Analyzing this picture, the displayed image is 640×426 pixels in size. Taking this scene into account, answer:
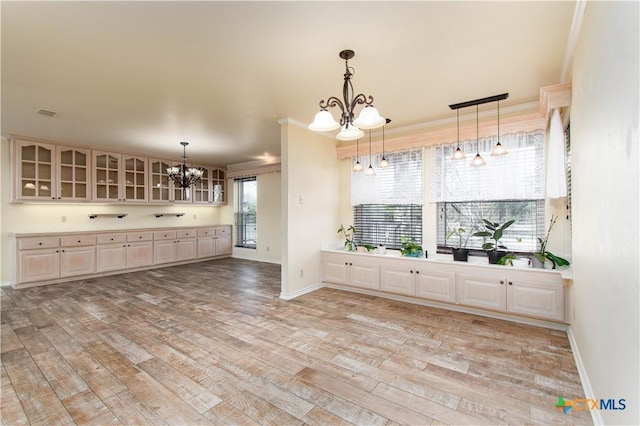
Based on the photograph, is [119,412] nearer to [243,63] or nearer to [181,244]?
[243,63]

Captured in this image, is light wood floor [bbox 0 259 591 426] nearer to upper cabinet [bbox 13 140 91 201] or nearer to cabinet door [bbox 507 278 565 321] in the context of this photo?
cabinet door [bbox 507 278 565 321]

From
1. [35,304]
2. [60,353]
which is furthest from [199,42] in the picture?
[35,304]

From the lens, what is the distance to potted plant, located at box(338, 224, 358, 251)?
4938 mm

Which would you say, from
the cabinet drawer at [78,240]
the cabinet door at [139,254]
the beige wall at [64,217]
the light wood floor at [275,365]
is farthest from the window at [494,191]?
the beige wall at [64,217]

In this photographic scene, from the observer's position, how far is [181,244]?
7145 millimetres

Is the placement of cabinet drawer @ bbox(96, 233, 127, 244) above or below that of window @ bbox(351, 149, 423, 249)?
below

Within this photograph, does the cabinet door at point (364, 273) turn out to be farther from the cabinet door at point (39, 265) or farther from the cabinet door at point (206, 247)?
the cabinet door at point (39, 265)

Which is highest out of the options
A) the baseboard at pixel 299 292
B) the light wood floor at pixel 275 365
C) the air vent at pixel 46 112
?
the air vent at pixel 46 112

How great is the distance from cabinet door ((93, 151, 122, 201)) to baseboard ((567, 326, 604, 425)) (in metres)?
7.51

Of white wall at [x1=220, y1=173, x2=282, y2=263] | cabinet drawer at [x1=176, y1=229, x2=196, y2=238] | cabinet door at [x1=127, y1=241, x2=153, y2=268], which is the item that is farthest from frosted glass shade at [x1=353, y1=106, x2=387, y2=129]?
cabinet drawer at [x1=176, y1=229, x2=196, y2=238]

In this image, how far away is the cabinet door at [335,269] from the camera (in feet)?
15.4

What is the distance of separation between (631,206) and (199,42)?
2.79 meters

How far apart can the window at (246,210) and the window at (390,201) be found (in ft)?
11.8

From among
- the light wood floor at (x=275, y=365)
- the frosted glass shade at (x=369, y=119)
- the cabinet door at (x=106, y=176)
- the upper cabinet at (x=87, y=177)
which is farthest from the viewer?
the cabinet door at (x=106, y=176)
